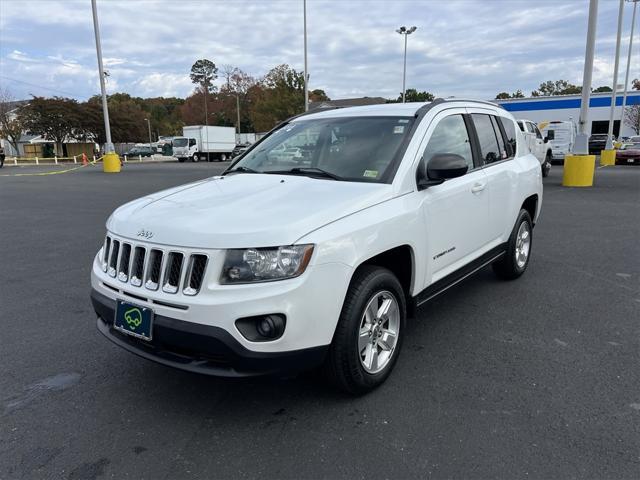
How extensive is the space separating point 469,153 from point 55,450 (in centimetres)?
375

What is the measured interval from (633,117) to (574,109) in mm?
5869

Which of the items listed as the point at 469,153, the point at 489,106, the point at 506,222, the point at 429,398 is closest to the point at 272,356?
the point at 429,398

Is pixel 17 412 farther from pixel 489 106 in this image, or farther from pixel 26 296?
pixel 489 106

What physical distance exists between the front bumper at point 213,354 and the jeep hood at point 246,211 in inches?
17.5

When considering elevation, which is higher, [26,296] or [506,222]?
[506,222]

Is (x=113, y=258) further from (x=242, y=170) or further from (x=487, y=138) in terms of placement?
(x=487, y=138)

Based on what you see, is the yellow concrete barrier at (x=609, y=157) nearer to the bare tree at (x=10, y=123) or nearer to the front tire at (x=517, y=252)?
the front tire at (x=517, y=252)

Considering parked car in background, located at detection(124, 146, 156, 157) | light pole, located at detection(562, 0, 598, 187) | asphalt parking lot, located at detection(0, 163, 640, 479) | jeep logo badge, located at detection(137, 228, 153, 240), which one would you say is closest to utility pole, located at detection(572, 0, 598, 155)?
light pole, located at detection(562, 0, 598, 187)

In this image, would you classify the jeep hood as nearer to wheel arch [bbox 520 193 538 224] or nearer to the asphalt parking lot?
the asphalt parking lot

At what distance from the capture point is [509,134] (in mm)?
5355

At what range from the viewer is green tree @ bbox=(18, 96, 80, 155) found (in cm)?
5331

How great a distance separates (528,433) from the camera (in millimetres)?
2711

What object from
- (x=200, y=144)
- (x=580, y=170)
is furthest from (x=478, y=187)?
(x=200, y=144)

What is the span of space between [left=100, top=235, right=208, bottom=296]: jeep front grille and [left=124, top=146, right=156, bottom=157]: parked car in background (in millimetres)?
58211
